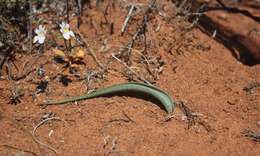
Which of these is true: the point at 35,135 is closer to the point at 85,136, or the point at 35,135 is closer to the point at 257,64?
the point at 85,136

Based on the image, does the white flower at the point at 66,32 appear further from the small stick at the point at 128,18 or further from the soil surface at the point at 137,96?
the small stick at the point at 128,18

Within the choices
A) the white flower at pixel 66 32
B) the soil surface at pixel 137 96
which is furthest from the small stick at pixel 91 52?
the white flower at pixel 66 32

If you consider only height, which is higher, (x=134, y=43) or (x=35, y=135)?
(x=134, y=43)

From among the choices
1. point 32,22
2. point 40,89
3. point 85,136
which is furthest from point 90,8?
point 85,136

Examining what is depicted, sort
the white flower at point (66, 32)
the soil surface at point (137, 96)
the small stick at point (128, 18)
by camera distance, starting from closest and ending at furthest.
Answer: the soil surface at point (137, 96)
the white flower at point (66, 32)
the small stick at point (128, 18)

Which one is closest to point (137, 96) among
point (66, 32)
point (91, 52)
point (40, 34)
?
point (91, 52)

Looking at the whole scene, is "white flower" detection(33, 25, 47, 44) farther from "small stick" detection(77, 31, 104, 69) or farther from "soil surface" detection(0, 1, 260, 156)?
"small stick" detection(77, 31, 104, 69)

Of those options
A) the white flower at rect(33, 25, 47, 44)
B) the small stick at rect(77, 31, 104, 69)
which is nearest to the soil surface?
the small stick at rect(77, 31, 104, 69)

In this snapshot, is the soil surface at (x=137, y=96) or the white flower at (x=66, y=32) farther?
the white flower at (x=66, y=32)
